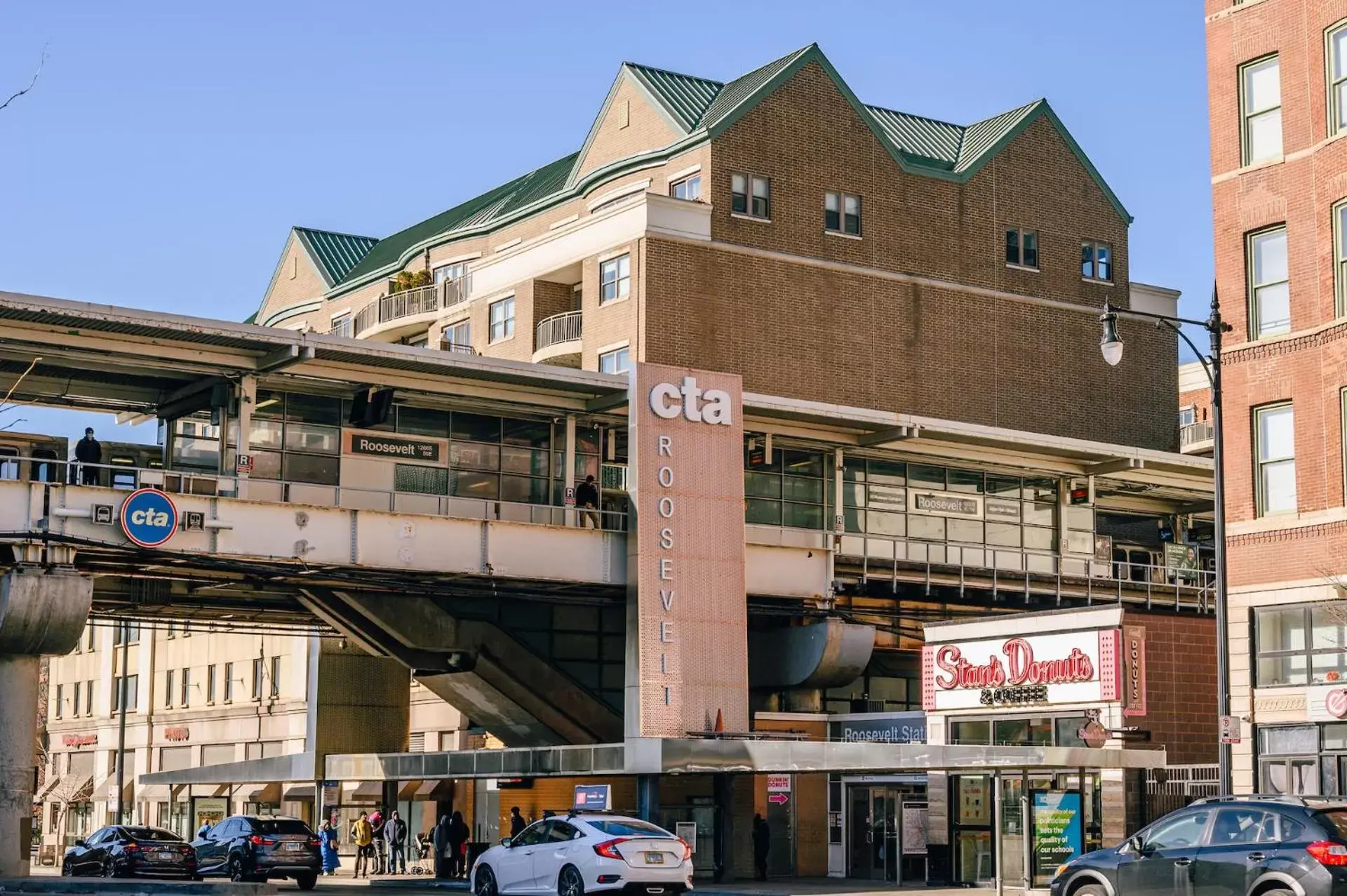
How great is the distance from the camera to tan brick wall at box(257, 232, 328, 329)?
3723 inches

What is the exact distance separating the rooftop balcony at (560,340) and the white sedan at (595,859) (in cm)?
3782

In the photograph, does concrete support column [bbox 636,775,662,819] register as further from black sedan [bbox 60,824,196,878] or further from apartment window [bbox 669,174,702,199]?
apartment window [bbox 669,174,702,199]

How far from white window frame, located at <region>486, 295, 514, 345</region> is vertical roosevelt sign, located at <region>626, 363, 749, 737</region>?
2284 cm

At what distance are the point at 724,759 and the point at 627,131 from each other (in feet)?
108

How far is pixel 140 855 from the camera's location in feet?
144

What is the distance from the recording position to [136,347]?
153 ft

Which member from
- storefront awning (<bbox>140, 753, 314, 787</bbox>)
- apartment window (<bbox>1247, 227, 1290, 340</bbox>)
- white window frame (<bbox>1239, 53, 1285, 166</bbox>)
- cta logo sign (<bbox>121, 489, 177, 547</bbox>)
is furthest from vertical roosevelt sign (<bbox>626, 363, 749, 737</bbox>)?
white window frame (<bbox>1239, 53, 1285, 166</bbox>)

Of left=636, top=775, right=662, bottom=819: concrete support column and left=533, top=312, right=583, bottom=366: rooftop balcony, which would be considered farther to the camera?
left=533, top=312, right=583, bottom=366: rooftop balcony

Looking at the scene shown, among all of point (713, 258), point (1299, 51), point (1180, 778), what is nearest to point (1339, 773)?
point (1180, 778)

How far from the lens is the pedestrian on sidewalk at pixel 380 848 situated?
56750 mm

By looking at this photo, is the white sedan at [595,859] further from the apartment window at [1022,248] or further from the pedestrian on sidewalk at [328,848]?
the apartment window at [1022,248]

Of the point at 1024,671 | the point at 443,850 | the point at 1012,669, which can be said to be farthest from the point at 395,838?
the point at 1024,671

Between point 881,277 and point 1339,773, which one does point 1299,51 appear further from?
point 881,277

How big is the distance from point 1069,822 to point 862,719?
14223mm
